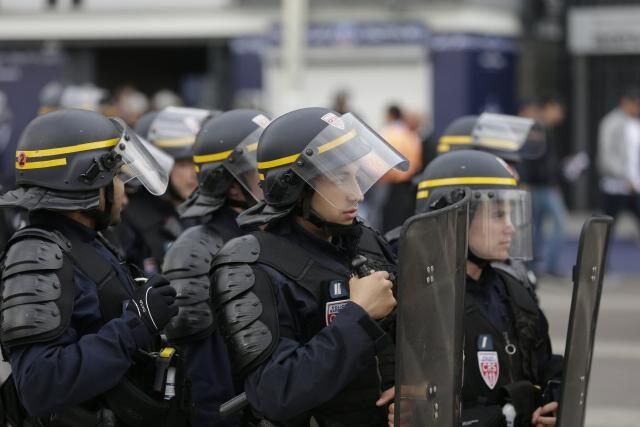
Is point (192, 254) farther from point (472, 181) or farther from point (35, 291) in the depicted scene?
point (35, 291)

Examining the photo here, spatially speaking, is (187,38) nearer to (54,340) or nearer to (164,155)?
(164,155)

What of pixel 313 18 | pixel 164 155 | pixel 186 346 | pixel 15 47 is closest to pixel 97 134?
pixel 186 346

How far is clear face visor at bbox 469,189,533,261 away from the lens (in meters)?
4.08

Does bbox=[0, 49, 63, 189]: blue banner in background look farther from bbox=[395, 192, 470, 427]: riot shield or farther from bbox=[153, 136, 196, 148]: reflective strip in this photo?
bbox=[395, 192, 470, 427]: riot shield

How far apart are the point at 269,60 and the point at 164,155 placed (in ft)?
46.4

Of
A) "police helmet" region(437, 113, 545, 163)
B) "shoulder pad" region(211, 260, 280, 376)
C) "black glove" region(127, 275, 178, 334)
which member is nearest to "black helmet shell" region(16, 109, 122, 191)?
"black glove" region(127, 275, 178, 334)

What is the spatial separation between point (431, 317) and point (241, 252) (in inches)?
23.1

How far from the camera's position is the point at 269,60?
1973 centimetres

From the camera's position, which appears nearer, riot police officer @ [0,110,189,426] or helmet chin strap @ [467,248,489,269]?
riot police officer @ [0,110,189,426]

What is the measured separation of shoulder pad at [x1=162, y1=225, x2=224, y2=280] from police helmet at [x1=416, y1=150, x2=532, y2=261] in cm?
80

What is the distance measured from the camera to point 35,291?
132 inches

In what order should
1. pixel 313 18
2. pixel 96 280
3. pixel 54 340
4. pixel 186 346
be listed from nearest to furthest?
pixel 54 340 < pixel 96 280 < pixel 186 346 < pixel 313 18

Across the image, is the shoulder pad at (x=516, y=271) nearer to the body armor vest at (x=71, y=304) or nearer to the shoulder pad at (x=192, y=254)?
the shoulder pad at (x=192, y=254)

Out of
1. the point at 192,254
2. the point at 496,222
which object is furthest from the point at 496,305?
the point at 192,254
